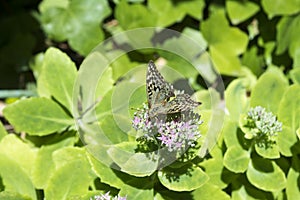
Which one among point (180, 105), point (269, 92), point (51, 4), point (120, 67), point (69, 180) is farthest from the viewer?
point (51, 4)

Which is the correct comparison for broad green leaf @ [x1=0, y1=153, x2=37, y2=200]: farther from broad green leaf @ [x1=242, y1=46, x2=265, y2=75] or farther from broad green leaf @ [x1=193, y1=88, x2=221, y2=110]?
broad green leaf @ [x1=242, y1=46, x2=265, y2=75]

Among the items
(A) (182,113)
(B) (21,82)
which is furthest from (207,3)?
(A) (182,113)

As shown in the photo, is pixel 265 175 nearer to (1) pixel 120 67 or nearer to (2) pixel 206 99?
(2) pixel 206 99

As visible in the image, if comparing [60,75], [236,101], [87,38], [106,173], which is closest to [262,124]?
[236,101]

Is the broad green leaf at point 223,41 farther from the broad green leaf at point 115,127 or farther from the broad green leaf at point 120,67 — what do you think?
the broad green leaf at point 115,127

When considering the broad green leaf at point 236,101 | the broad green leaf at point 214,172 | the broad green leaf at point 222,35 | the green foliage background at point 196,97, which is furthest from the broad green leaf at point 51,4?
the broad green leaf at point 214,172
